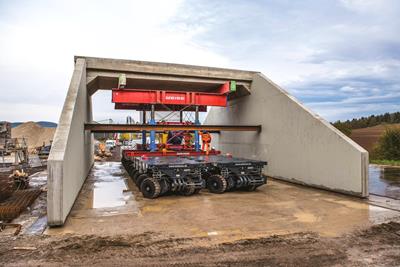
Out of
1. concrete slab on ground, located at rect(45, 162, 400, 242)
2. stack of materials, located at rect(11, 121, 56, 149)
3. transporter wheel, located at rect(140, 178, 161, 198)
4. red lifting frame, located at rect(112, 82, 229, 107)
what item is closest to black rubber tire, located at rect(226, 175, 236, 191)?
concrete slab on ground, located at rect(45, 162, 400, 242)

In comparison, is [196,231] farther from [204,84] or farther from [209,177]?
[204,84]

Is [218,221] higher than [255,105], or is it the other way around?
[255,105]

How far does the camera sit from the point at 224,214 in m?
7.21

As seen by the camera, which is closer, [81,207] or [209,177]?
[81,207]

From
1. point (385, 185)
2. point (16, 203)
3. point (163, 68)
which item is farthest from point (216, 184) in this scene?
point (163, 68)

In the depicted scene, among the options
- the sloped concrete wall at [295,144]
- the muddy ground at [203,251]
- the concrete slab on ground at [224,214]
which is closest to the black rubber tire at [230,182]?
the concrete slab on ground at [224,214]

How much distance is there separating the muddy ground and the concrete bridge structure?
1296 millimetres

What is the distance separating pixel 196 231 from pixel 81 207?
12.1 feet

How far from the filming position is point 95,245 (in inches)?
202

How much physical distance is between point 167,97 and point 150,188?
626 centimetres

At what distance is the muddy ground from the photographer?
4.46 m

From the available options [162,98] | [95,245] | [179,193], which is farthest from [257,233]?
[162,98]

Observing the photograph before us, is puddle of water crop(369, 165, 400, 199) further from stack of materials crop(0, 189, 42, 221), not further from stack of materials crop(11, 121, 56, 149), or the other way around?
stack of materials crop(11, 121, 56, 149)

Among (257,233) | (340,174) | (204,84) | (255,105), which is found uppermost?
(204,84)
